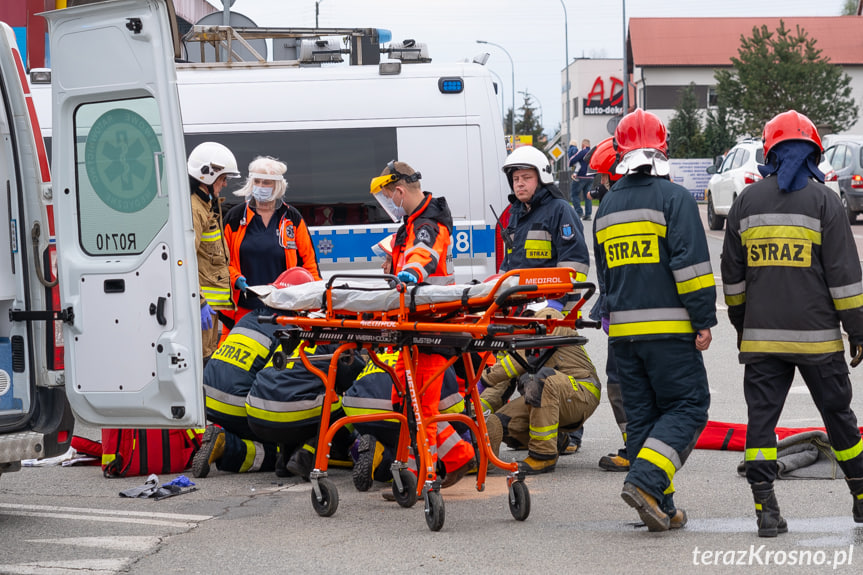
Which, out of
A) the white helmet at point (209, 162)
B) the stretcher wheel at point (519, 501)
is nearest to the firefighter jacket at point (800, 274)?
the stretcher wheel at point (519, 501)

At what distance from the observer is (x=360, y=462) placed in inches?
275

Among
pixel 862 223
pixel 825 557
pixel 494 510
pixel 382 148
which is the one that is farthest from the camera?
pixel 862 223

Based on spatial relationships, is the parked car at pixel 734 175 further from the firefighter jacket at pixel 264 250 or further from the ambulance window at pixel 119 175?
the ambulance window at pixel 119 175

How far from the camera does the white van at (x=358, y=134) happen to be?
10086mm

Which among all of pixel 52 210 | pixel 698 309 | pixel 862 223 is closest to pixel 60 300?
pixel 52 210

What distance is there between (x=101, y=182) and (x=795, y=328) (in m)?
3.27

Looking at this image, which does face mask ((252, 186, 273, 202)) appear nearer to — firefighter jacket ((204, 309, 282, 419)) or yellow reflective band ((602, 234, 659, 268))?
firefighter jacket ((204, 309, 282, 419))

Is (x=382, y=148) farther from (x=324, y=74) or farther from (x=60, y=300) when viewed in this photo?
(x=60, y=300)

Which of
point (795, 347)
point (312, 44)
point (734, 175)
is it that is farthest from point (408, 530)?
point (734, 175)

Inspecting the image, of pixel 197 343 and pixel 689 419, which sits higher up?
pixel 197 343

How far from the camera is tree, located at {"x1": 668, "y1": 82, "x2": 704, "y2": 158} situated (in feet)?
174

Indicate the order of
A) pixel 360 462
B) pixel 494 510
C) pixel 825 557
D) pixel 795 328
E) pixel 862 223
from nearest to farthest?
pixel 825 557 < pixel 795 328 < pixel 494 510 < pixel 360 462 < pixel 862 223

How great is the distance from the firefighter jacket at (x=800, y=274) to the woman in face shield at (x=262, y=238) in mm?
3275

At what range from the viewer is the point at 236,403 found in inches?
290
